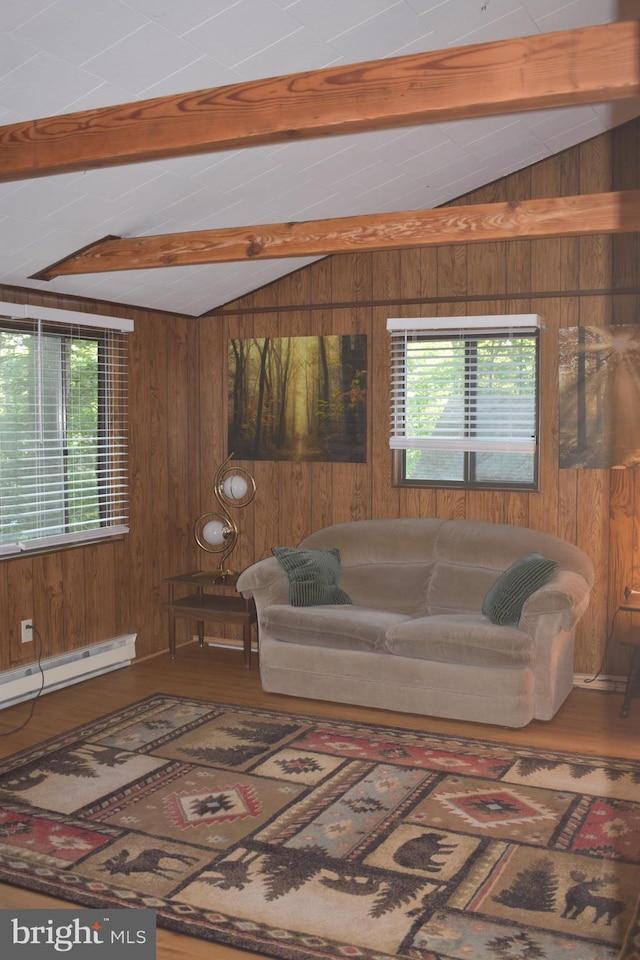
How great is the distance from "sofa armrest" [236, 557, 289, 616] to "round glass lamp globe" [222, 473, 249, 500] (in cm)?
83

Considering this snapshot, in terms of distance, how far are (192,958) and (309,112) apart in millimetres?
2515

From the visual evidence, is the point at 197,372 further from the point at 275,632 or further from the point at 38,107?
the point at 38,107

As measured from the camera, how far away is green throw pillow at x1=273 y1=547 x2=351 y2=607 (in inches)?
214

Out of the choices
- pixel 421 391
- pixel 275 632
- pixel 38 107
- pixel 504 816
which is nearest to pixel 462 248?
pixel 421 391

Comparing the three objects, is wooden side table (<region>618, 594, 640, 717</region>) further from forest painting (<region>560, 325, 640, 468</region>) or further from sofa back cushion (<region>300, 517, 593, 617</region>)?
forest painting (<region>560, 325, 640, 468</region>)

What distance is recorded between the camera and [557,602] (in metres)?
4.69

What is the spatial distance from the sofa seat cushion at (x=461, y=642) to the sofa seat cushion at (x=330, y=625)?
0.10 meters

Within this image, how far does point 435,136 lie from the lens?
4.73m

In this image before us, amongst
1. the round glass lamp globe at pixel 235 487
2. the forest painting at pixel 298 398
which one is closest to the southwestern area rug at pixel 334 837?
the round glass lamp globe at pixel 235 487

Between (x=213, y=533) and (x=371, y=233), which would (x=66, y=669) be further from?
(x=371, y=233)

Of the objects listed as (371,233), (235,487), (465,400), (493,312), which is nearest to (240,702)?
(235,487)

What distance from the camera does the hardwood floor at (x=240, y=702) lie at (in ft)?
15.3

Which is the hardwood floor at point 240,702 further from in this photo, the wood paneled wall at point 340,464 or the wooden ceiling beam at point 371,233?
the wooden ceiling beam at point 371,233

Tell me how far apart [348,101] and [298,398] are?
374 cm
